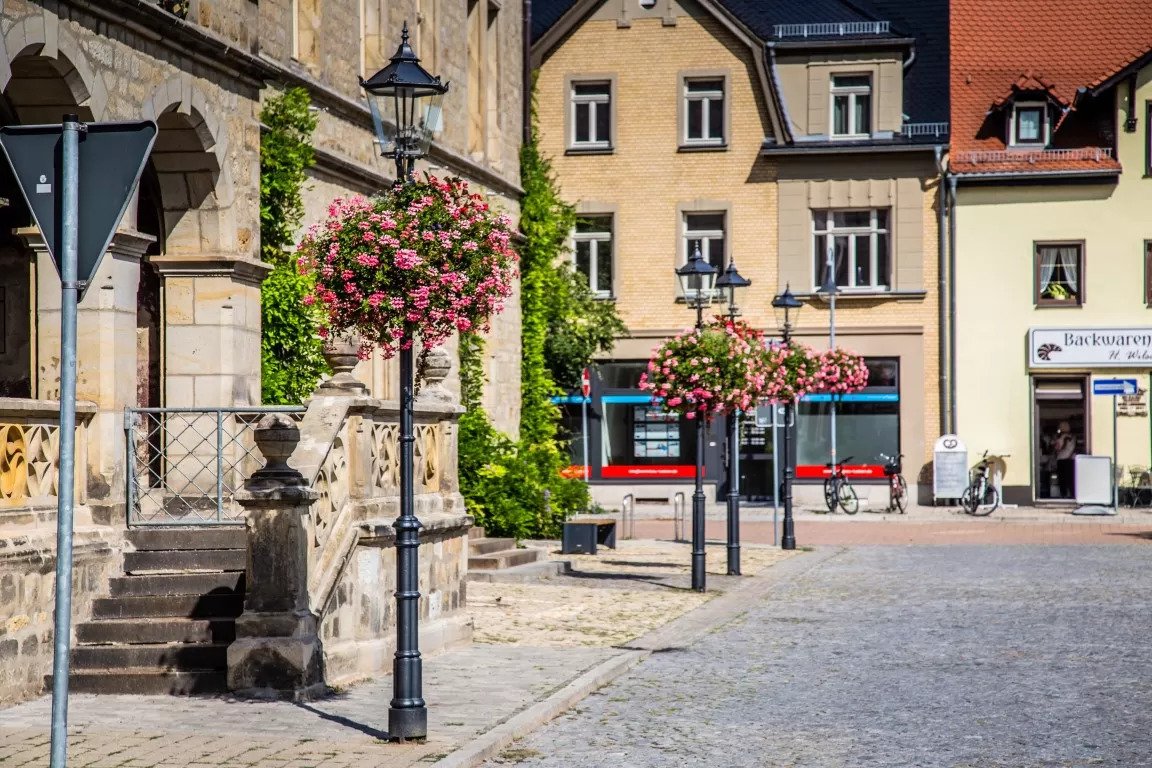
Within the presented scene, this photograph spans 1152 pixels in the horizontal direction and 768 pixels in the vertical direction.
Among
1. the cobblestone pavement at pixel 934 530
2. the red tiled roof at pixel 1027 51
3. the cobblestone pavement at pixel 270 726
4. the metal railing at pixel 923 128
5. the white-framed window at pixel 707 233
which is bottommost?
the cobblestone pavement at pixel 934 530

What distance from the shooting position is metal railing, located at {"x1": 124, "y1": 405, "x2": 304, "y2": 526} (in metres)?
12.7

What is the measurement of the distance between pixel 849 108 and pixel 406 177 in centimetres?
2866

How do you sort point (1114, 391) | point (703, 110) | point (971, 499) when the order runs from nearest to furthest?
point (971, 499), point (1114, 391), point (703, 110)

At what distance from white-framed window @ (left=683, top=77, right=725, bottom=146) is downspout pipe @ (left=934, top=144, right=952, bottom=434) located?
4627 millimetres

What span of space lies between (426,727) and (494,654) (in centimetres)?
389

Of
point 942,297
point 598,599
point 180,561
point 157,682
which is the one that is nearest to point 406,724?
point 157,682

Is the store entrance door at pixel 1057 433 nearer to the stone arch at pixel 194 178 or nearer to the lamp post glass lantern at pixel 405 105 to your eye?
the stone arch at pixel 194 178

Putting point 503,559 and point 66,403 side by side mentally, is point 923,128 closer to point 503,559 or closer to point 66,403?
point 503,559

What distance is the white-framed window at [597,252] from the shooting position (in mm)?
38469

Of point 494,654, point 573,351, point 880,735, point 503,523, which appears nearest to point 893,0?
point 573,351

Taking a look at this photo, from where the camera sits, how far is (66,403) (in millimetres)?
5668

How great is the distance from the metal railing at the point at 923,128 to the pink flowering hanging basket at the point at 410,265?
2863cm

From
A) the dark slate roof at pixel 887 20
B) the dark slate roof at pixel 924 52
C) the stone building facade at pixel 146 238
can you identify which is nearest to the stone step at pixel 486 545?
the stone building facade at pixel 146 238

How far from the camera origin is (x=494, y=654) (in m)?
13.1
